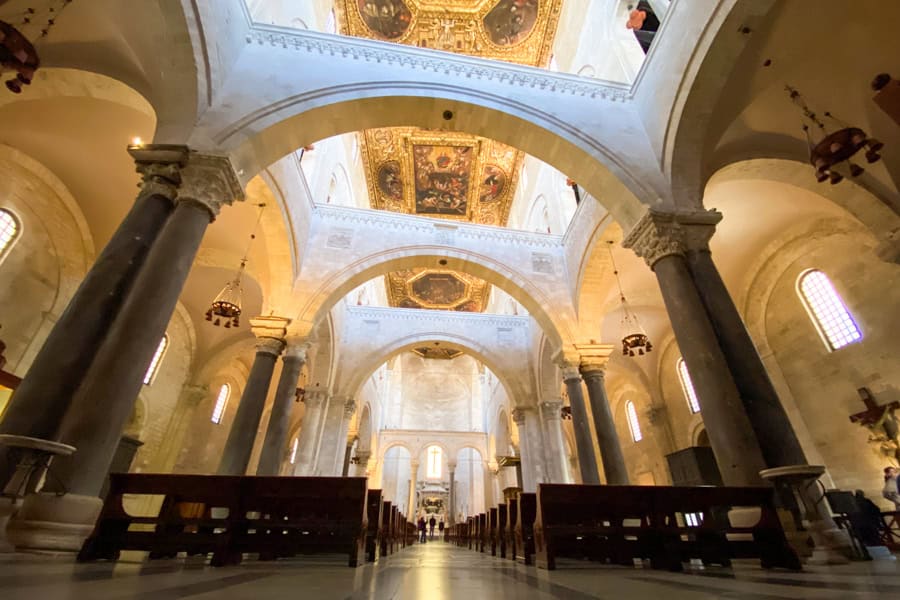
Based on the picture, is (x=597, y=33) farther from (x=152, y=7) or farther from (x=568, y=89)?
(x=152, y=7)

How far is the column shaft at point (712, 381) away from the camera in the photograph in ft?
14.3

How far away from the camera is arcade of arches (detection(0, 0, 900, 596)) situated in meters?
4.65

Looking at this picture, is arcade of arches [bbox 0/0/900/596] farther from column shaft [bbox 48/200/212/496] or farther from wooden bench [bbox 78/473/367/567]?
wooden bench [bbox 78/473/367/567]

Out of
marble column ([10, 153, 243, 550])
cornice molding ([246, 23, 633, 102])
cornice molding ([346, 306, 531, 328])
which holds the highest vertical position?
cornice molding ([246, 23, 633, 102])

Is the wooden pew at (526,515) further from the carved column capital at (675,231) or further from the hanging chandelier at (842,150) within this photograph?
the hanging chandelier at (842,150)

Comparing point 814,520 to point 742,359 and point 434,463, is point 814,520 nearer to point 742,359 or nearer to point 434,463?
point 742,359

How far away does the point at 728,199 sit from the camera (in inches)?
357

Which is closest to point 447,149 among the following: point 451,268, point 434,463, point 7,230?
point 451,268

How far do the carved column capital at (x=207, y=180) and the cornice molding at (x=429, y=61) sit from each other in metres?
2.80

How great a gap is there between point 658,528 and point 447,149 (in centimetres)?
1532

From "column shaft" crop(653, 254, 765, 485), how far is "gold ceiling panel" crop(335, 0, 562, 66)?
1114cm

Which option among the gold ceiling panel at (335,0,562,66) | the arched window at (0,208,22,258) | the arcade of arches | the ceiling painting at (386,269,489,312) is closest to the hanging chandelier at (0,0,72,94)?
the arcade of arches

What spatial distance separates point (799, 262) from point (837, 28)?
6.08 metres

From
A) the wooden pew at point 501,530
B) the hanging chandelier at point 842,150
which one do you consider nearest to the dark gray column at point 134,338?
the wooden pew at point 501,530
